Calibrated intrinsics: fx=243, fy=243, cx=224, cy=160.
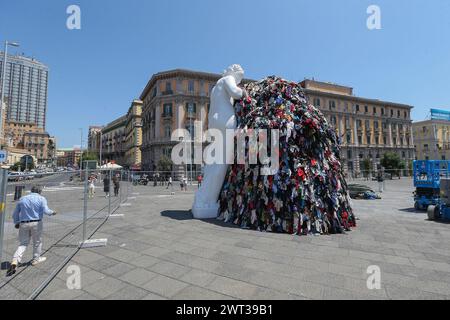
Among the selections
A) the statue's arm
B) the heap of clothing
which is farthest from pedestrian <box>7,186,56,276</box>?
the statue's arm

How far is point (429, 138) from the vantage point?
72188mm

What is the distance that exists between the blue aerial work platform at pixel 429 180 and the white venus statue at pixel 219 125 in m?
10.2

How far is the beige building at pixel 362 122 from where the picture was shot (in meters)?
58.9

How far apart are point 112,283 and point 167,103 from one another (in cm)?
4503

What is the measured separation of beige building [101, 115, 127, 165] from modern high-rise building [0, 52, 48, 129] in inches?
973

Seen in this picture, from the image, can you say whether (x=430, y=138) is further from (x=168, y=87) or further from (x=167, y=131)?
(x=168, y=87)

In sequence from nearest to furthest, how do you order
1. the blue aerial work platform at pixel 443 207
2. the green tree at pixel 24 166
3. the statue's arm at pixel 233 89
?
the statue's arm at pixel 233 89, the blue aerial work platform at pixel 443 207, the green tree at pixel 24 166

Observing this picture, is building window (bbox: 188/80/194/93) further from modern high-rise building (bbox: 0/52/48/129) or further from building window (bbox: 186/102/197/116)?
modern high-rise building (bbox: 0/52/48/129)

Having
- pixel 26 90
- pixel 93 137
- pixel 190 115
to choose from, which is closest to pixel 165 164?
Result: pixel 190 115

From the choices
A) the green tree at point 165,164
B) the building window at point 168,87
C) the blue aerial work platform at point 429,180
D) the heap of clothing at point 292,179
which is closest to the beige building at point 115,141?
the building window at point 168,87

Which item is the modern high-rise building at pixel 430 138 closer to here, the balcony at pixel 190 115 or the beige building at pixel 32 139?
the balcony at pixel 190 115
